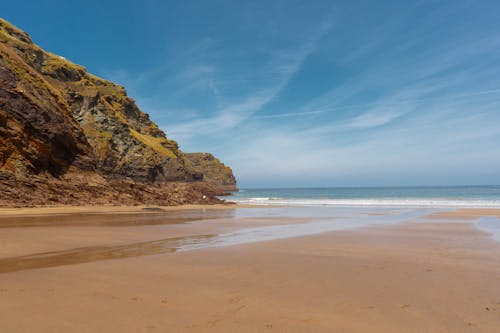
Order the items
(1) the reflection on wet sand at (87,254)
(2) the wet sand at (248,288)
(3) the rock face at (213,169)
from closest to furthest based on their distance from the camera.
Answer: (2) the wet sand at (248,288)
(1) the reflection on wet sand at (87,254)
(3) the rock face at (213,169)

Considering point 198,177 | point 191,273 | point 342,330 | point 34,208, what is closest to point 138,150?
point 34,208

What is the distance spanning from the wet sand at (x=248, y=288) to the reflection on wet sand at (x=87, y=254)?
0.03m

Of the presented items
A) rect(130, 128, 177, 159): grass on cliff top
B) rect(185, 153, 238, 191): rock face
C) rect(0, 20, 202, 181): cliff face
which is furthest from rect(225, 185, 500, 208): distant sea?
rect(185, 153, 238, 191): rock face

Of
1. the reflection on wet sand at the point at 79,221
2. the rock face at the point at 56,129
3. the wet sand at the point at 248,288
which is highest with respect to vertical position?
the rock face at the point at 56,129

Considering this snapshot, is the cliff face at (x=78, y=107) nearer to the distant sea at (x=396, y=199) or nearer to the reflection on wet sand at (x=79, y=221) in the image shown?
the reflection on wet sand at (x=79, y=221)

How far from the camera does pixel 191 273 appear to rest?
239 inches

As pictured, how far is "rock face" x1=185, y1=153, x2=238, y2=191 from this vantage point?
135375 mm

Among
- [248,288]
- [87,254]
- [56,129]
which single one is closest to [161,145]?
[56,129]

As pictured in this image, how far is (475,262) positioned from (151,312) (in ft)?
24.0

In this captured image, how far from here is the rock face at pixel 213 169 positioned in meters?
135

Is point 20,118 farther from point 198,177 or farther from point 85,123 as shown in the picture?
point 198,177

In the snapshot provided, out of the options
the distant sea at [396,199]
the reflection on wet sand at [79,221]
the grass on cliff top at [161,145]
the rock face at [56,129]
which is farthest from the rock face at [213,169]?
the reflection on wet sand at [79,221]

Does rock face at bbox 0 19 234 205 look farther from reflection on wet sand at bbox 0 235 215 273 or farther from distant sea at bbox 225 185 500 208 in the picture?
distant sea at bbox 225 185 500 208

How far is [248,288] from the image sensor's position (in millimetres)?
5148
